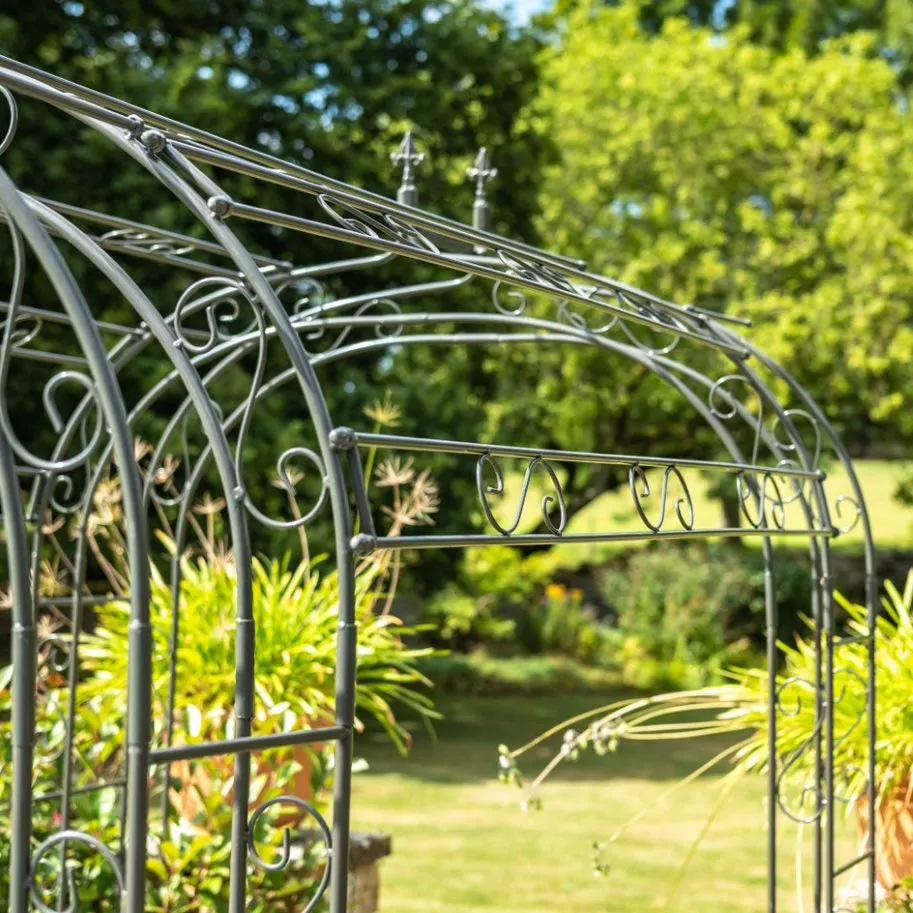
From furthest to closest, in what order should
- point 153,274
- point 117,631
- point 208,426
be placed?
1. point 153,274
2. point 117,631
3. point 208,426

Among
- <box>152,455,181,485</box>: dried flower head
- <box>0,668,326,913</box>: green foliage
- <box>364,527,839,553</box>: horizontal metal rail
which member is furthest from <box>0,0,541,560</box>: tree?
<box>364,527,839,553</box>: horizontal metal rail

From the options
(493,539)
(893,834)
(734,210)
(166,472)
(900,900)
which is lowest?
(900,900)

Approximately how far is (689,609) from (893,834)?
25.6ft

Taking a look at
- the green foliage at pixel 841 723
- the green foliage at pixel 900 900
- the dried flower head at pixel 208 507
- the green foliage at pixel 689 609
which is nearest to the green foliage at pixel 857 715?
the green foliage at pixel 841 723

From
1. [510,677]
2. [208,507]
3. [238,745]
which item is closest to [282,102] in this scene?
[208,507]

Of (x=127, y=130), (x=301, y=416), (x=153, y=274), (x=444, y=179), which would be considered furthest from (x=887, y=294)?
(x=127, y=130)

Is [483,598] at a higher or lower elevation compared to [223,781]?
higher

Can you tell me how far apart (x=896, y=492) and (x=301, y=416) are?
314 inches

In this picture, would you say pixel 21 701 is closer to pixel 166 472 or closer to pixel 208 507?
pixel 208 507

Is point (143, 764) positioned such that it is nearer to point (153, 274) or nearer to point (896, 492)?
point (153, 274)

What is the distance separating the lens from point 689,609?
1176 cm

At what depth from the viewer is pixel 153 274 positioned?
27.8 ft

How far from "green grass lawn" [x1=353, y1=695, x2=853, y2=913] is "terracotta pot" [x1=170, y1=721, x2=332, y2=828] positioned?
103cm

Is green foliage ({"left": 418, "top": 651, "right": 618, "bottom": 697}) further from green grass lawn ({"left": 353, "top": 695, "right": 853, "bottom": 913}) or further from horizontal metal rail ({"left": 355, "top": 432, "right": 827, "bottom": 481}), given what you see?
horizontal metal rail ({"left": 355, "top": 432, "right": 827, "bottom": 481})
